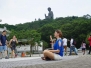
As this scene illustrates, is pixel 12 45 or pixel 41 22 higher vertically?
pixel 41 22

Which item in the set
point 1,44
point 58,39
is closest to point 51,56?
point 58,39

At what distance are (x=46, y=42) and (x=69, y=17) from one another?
1334 inches

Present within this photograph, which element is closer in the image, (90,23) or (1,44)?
(1,44)

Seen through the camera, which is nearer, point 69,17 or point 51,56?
point 51,56

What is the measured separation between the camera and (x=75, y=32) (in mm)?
91625

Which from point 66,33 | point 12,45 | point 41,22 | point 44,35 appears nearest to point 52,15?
point 41,22

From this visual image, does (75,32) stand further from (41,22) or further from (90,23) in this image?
(41,22)

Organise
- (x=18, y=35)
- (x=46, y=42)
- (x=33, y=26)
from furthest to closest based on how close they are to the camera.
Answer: (x=33, y=26) < (x=46, y=42) < (x=18, y=35)

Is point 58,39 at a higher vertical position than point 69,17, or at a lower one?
lower

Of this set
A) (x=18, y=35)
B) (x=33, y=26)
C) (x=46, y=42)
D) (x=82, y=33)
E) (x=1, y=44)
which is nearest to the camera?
(x=1, y=44)

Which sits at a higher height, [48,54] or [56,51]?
[56,51]

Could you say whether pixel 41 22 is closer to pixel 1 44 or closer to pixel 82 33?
pixel 82 33

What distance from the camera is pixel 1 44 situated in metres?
14.4

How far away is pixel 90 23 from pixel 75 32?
6.15m
